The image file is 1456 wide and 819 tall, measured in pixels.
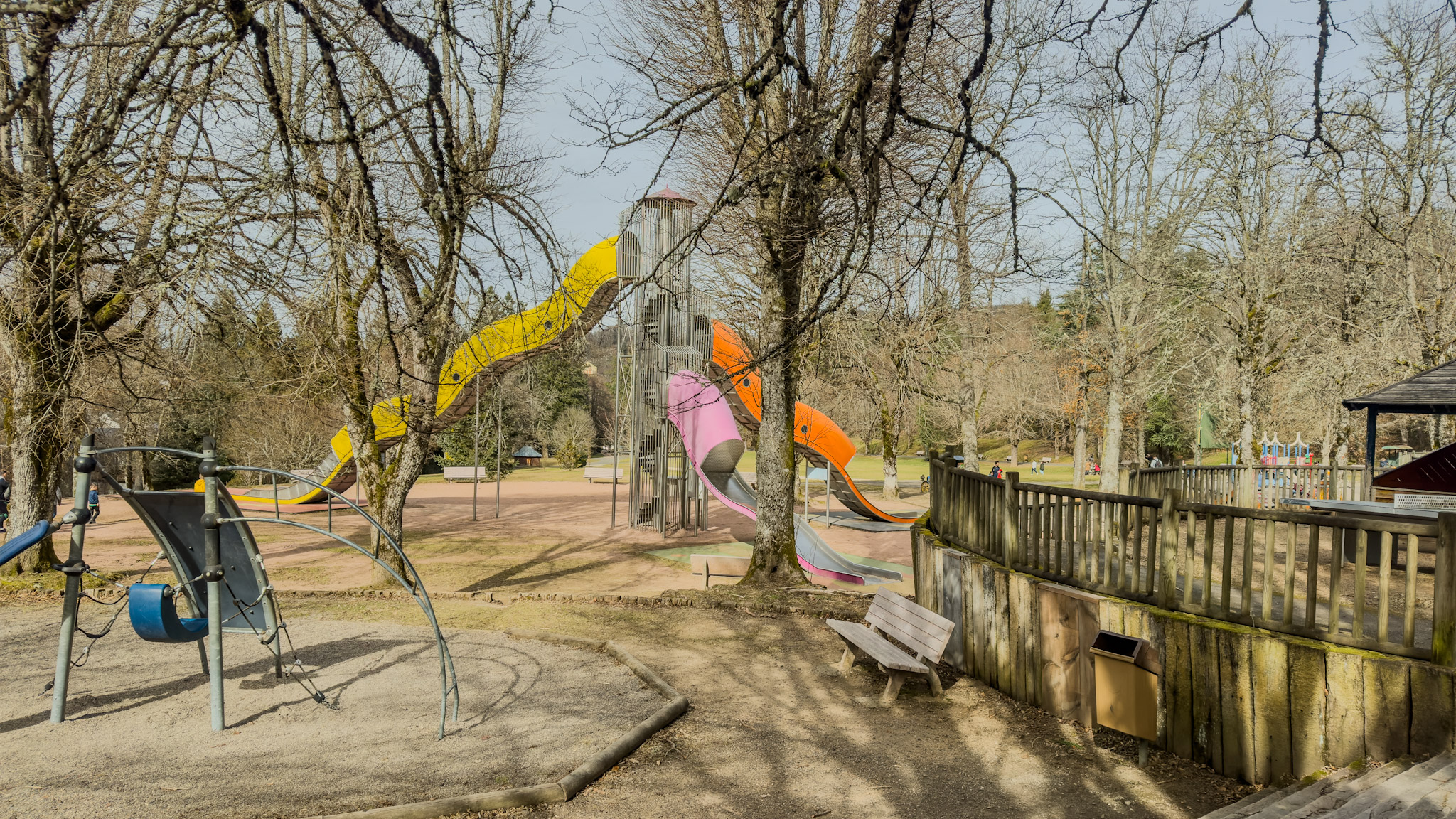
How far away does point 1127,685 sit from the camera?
5.94 metres

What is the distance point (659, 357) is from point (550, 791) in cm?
1728

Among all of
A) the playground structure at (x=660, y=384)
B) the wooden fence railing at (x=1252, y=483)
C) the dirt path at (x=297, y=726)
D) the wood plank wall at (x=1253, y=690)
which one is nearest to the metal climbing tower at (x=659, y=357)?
the playground structure at (x=660, y=384)

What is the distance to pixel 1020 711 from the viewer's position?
6.82m

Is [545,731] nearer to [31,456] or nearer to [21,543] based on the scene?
[21,543]

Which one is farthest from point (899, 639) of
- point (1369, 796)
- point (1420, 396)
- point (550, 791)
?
point (1420, 396)

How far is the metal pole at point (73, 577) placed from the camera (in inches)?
239

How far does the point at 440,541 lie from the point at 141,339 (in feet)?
33.4

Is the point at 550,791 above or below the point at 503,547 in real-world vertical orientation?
above

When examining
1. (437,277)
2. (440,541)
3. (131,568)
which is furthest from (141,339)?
(440,541)

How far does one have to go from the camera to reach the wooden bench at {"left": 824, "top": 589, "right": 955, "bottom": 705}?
687cm

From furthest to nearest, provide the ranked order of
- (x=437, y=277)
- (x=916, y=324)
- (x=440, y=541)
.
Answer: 1. (x=916, y=324)
2. (x=440, y=541)
3. (x=437, y=277)

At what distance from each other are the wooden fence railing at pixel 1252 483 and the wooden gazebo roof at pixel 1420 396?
1.99 m

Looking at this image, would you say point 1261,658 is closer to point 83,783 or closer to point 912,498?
point 83,783

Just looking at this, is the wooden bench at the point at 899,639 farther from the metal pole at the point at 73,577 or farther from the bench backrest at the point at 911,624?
the metal pole at the point at 73,577
